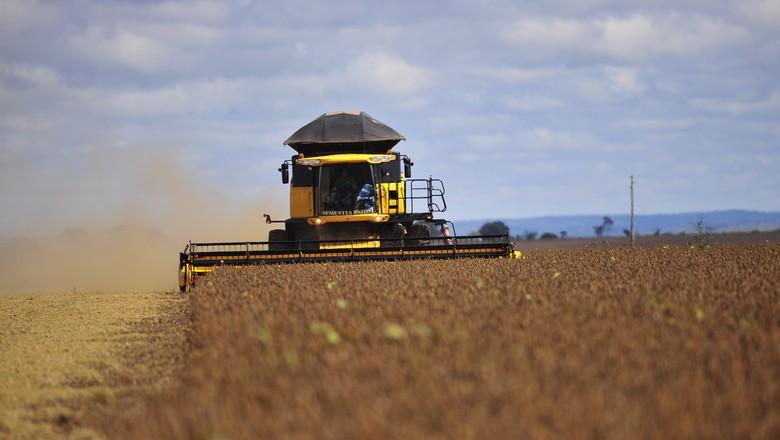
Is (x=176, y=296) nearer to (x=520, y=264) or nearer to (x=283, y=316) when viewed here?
(x=520, y=264)

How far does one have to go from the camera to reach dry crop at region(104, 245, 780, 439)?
5.93 m

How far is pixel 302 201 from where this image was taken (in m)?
25.5

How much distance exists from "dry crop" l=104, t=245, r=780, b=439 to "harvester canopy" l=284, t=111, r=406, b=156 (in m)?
12.6

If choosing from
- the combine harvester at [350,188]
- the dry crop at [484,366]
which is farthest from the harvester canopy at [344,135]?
the dry crop at [484,366]

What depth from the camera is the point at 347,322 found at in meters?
9.70

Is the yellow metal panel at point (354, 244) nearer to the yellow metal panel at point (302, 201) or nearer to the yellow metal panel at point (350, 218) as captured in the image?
the yellow metal panel at point (350, 218)

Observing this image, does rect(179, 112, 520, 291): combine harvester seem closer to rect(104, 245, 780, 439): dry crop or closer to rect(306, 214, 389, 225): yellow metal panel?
rect(306, 214, 389, 225): yellow metal panel

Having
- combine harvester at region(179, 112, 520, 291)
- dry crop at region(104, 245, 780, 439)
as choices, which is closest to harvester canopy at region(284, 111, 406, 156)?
combine harvester at region(179, 112, 520, 291)

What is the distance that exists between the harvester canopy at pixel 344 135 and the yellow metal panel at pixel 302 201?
89 cm

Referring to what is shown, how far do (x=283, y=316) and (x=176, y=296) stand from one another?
15057mm

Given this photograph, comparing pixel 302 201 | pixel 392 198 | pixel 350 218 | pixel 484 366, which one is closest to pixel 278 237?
pixel 302 201

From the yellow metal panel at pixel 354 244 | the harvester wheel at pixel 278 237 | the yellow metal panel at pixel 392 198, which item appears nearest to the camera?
the yellow metal panel at pixel 354 244

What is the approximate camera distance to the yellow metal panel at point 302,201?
2536cm

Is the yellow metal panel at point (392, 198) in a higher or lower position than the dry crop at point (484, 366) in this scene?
higher
